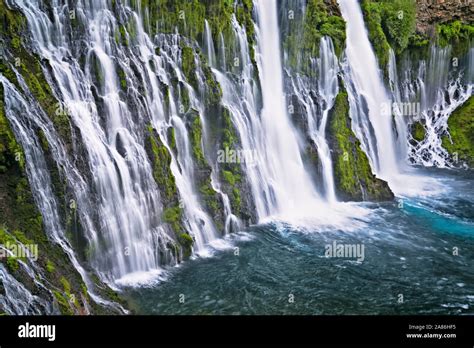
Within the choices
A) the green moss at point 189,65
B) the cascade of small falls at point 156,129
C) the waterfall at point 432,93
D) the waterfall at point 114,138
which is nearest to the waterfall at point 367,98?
the cascade of small falls at point 156,129

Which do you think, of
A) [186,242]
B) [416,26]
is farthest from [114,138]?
[416,26]

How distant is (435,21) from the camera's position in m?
28.5

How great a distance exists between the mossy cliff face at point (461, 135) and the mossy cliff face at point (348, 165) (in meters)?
8.18

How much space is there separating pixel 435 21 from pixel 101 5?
2026 cm

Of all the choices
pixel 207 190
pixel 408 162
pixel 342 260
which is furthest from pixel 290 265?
pixel 408 162

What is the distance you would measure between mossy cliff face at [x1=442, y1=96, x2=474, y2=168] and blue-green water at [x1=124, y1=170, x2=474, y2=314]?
9.36m

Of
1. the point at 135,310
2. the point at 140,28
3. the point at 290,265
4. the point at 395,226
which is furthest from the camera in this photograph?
the point at 395,226

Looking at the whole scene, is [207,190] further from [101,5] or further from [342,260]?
[101,5]

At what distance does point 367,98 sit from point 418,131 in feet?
17.5

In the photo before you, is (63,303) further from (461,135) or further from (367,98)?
(461,135)

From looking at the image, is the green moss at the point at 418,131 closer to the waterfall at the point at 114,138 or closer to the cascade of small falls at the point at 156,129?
the cascade of small falls at the point at 156,129

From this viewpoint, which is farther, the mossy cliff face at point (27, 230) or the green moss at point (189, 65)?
the green moss at point (189, 65)

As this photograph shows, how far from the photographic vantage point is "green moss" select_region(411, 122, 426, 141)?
28016 mm

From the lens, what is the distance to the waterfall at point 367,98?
23859 millimetres
